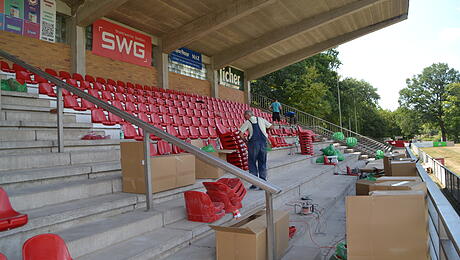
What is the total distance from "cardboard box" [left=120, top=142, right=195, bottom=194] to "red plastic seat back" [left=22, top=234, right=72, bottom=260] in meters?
1.70

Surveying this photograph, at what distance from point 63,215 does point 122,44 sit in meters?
10.2

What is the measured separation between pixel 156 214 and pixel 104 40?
952 cm

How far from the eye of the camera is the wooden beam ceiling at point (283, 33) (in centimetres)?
1374

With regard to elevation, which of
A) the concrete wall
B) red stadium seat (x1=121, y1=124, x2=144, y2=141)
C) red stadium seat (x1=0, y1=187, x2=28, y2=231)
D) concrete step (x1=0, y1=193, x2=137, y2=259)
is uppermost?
the concrete wall

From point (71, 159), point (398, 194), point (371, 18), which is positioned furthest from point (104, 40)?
point (371, 18)

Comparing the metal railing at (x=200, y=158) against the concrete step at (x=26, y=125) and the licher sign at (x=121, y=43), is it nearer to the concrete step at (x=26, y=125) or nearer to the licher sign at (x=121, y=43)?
the concrete step at (x=26, y=125)

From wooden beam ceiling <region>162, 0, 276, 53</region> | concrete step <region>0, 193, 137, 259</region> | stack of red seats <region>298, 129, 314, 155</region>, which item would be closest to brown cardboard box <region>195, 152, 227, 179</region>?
concrete step <region>0, 193, 137, 259</region>

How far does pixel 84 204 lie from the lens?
3027 mm

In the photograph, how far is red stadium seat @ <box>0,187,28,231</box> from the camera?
221 centimetres

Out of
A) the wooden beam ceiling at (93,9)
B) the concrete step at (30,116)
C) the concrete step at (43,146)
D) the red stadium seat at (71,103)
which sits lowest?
the concrete step at (43,146)

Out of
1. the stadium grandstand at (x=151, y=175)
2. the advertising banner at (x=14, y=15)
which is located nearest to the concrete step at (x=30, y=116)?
the stadium grandstand at (x=151, y=175)

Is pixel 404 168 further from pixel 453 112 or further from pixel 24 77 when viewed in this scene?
pixel 453 112

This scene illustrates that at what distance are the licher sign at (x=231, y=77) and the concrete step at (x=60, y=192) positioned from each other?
14.8 metres

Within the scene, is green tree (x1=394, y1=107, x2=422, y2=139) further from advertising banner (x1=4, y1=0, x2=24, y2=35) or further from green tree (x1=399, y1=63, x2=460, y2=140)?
advertising banner (x1=4, y1=0, x2=24, y2=35)
